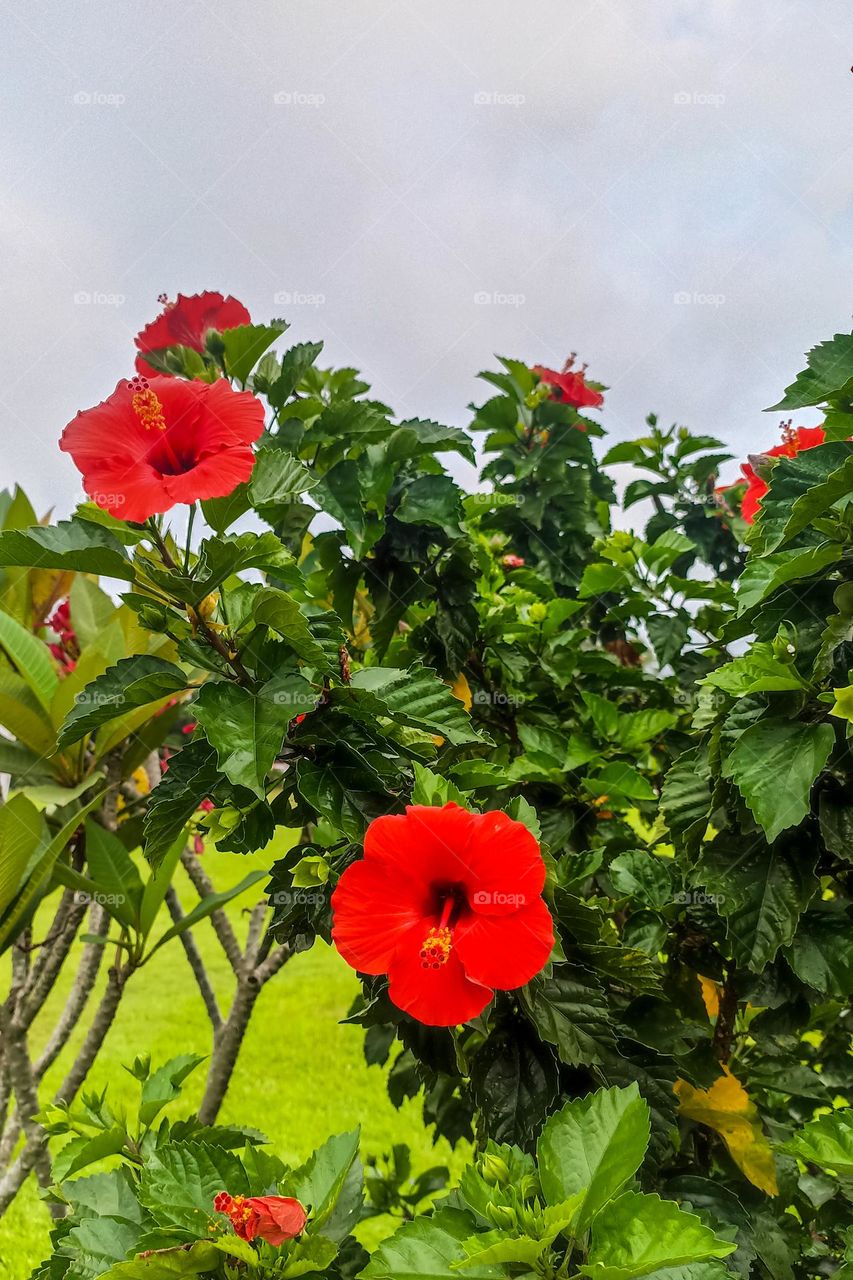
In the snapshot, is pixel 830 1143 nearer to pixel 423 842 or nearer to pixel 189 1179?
pixel 423 842

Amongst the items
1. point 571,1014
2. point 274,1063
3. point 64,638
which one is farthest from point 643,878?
point 274,1063

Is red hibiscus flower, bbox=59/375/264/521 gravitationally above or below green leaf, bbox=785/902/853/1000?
above

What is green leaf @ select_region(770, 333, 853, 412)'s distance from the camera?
1.02 meters

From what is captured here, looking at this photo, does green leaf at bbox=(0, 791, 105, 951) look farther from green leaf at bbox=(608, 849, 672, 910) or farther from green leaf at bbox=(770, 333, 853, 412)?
green leaf at bbox=(770, 333, 853, 412)

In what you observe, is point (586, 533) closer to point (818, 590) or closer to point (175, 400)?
point (818, 590)

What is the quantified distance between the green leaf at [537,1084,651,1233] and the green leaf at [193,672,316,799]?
404 millimetres

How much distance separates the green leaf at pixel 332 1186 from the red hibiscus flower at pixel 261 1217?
0.23 feet

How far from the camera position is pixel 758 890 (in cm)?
101

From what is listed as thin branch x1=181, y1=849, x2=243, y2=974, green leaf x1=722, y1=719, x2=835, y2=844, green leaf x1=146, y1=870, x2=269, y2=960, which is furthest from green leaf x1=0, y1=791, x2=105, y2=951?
green leaf x1=722, y1=719, x2=835, y2=844

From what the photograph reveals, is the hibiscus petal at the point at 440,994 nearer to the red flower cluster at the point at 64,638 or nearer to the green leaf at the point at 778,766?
the green leaf at the point at 778,766

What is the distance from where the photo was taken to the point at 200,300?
135 cm

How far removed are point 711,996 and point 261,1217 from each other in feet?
2.82

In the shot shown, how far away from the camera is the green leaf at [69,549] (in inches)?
A: 31.4

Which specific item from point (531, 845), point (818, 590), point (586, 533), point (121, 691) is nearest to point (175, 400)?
point (121, 691)
